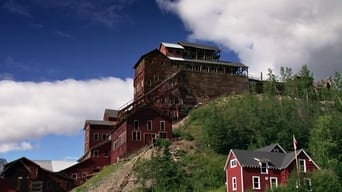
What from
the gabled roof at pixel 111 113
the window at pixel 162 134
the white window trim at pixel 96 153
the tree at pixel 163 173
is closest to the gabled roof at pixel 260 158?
the tree at pixel 163 173

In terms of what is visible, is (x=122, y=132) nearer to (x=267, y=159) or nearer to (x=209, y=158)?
(x=209, y=158)

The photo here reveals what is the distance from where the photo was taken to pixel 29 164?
269ft

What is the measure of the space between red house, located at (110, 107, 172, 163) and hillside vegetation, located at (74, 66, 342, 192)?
3220 millimetres

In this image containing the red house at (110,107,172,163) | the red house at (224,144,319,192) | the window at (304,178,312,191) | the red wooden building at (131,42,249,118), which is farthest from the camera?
the red wooden building at (131,42,249,118)

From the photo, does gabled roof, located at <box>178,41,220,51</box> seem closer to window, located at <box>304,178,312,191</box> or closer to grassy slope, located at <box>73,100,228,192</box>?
grassy slope, located at <box>73,100,228,192</box>

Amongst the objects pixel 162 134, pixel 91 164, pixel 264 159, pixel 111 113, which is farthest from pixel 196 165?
pixel 111 113

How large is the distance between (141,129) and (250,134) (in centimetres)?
1776

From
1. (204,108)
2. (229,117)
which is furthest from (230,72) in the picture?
(229,117)

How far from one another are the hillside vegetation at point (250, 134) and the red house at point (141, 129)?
10.6 ft

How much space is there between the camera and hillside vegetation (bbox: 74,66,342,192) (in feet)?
204

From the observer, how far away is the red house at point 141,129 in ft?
253

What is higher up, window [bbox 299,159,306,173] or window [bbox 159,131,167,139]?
window [bbox 159,131,167,139]

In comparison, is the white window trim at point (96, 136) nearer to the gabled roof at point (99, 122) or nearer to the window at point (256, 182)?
the gabled roof at point (99, 122)

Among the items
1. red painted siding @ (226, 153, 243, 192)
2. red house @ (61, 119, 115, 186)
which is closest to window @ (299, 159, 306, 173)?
red painted siding @ (226, 153, 243, 192)
